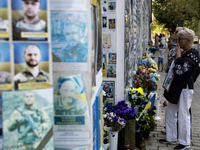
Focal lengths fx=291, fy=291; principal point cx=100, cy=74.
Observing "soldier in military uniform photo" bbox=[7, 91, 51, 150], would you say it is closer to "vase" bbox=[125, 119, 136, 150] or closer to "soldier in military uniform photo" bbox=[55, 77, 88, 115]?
"soldier in military uniform photo" bbox=[55, 77, 88, 115]

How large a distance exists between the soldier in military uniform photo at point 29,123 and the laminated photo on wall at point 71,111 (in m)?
0.34

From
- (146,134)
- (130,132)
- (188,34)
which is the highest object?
(188,34)

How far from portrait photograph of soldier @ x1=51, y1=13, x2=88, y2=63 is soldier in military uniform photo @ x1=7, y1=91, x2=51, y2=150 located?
464 millimetres

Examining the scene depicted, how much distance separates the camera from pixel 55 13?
192 centimetres

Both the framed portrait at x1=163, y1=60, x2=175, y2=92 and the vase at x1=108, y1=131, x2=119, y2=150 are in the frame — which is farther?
the framed portrait at x1=163, y1=60, x2=175, y2=92

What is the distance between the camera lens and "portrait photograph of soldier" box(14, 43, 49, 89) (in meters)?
1.54

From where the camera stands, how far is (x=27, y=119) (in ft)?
5.19

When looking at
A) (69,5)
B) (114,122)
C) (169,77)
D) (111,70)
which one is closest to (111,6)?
(111,70)

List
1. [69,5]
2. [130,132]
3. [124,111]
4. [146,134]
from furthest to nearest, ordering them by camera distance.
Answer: [146,134] → [130,132] → [124,111] → [69,5]

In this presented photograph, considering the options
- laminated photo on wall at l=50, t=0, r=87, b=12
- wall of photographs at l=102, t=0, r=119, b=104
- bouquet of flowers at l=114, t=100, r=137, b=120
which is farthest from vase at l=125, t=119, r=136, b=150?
laminated photo on wall at l=50, t=0, r=87, b=12

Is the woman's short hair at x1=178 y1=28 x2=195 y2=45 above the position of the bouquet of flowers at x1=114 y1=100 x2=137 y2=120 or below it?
above

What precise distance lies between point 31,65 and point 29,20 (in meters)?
0.24

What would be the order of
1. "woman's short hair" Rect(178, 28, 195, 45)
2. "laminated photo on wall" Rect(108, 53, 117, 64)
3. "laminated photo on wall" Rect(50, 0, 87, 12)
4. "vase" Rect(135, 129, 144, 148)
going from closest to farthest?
1. "laminated photo on wall" Rect(50, 0, 87, 12)
2. "woman's short hair" Rect(178, 28, 195, 45)
3. "laminated photo on wall" Rect(108, 53, 117, 64)
4. "vase" Rect(135, 129, 144, 148)

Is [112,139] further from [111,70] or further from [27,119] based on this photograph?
[27,119]
